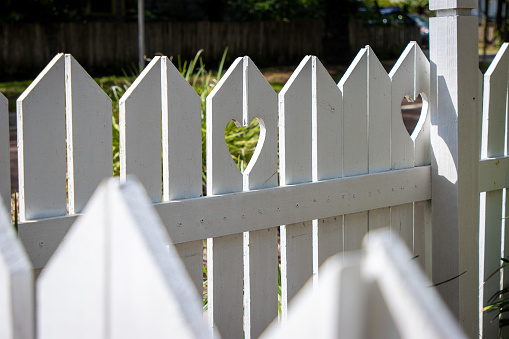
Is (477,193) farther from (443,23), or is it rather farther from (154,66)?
(154,66)

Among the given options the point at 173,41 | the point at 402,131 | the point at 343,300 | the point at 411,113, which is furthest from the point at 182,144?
the point at 173,41

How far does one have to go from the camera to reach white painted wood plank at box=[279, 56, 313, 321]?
2027mm

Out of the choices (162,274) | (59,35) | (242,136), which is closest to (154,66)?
(162,274)

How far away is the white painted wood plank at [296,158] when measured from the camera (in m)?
2.03

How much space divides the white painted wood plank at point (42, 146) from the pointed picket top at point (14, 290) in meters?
0.74

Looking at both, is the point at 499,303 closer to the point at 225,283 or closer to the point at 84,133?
the point at 225,283

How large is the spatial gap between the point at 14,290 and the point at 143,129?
3.12 feet

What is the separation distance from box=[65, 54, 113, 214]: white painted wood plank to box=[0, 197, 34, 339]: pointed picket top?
0.78 m

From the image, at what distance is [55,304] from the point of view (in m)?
0.90

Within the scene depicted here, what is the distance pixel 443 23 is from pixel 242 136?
92.7 inches

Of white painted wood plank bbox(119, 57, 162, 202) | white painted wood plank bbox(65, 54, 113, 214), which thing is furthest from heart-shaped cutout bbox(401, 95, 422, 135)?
white painted wood plank bbox(65, 54, 113, 214)

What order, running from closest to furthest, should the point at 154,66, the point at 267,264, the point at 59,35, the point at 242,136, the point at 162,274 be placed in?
1. the point at 162,274
2. the point at 154,66
3. the point at 267,264
4. the point at 242,136
5. the point at 59,35

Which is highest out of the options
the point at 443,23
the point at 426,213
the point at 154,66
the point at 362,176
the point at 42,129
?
the point at 443,23

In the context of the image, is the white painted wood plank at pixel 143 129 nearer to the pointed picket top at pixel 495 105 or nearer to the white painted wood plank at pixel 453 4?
the white painted wood plank at pixel 453 4
